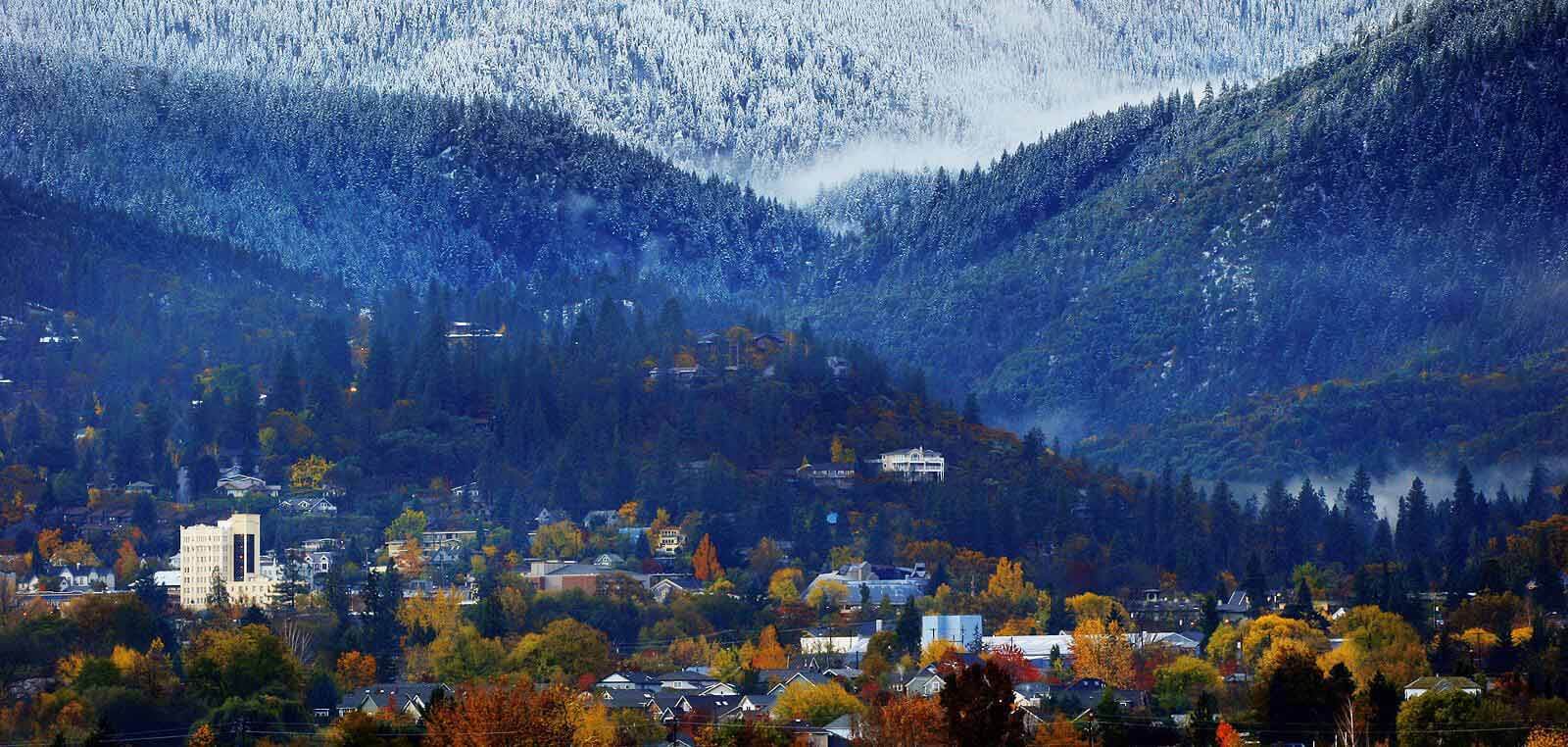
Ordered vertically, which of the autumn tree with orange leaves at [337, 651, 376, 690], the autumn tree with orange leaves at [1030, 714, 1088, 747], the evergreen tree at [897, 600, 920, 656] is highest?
the evergreen tree at [897, 600, 920, 656]

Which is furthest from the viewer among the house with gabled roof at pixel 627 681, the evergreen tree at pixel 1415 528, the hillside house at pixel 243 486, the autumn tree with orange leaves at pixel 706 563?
the hillside house at pixel 243 486

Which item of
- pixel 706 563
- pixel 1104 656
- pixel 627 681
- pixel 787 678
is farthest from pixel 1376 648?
pixel 706 563

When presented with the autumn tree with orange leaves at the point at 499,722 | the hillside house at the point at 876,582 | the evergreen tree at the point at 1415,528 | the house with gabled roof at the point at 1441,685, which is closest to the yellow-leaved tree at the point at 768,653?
the hillside house at the point at 876,582

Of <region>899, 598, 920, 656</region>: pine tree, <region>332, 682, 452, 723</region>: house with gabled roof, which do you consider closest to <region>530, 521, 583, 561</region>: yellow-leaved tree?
<region>899, 598, 920, 656</region>: pine tree

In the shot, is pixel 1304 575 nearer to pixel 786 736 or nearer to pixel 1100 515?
pixel 1100 515

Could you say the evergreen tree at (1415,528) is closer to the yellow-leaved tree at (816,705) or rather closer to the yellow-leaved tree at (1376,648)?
the yellow-leaved tree at (1376,648)

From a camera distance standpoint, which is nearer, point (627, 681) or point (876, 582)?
point (627, 681)

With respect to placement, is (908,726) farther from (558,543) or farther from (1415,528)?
(1415,528)

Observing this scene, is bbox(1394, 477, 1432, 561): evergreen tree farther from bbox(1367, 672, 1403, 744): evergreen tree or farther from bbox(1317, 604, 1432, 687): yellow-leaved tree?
bbox(1367, 672, 1403, 744): evergreen tree
